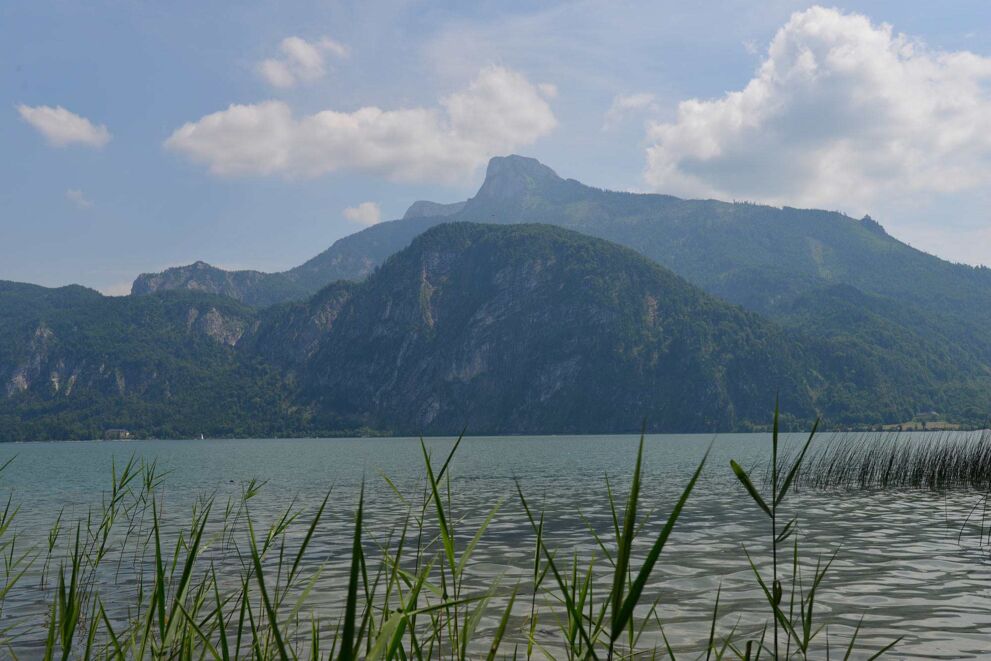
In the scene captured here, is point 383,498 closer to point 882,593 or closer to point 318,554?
point 318,554

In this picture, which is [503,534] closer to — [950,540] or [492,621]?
[492,621]

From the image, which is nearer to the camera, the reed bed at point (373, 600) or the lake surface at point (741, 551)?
the reed bed at point (373, 600)

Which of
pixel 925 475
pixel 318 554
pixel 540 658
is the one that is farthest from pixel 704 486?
pixel 540 658

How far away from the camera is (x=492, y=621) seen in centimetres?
1262

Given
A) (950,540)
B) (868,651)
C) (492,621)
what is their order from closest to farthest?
1. (868,651)
2. (492,621)
3. (950,540)

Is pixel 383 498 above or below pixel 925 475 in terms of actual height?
below

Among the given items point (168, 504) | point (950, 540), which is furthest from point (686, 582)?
point (168, 504)

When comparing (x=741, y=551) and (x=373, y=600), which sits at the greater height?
(x=373, y=600)

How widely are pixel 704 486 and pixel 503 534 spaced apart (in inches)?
754

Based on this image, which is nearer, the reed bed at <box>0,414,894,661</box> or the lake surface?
the reed bed at <box>0,414,894,661</box>

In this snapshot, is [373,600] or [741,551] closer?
[373,600]

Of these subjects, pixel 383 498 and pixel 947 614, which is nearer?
pixel 947 614

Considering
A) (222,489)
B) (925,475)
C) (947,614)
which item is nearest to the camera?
(947,614)

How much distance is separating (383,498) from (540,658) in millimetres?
26759
